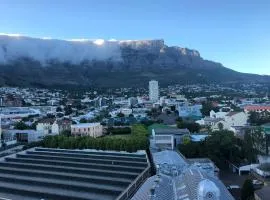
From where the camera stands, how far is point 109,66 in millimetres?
165500

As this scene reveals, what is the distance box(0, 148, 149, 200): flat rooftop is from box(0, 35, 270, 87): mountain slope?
103 meters

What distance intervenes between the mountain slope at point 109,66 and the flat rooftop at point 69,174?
Result: 102683 mm

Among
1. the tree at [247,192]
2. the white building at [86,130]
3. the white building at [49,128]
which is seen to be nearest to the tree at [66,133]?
Answer: the white building at [86,130]

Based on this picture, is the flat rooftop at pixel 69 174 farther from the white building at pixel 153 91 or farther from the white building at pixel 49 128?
the white building at pixel 153 91

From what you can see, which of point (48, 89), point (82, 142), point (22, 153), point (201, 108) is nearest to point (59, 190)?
point (22, 153)

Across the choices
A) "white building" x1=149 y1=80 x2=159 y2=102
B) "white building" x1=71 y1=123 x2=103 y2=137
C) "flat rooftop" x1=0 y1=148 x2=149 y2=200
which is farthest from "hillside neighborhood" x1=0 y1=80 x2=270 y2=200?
"white building" x1=149 y1=80 x2=159 y2=102

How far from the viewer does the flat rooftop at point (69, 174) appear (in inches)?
885

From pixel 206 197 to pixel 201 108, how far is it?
57.5 meters

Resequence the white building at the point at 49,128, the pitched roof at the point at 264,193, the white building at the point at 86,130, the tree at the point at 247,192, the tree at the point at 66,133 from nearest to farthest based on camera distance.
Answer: the pitched roof at the point at 264,193 < the tree at the point at 247,192 < the tree at the point at 66,133 < the white building at the point at 86,130 < the white building at the point at 49,128

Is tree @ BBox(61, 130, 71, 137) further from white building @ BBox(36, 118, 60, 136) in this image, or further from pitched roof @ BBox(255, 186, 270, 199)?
pitched roof @ BBox(255, 186, 270, 199)

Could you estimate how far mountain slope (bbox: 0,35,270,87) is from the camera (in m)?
144

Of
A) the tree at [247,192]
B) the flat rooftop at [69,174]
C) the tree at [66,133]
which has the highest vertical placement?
the tree at [66,133]

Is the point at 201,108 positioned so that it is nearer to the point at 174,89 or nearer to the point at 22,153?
the point at 22,153

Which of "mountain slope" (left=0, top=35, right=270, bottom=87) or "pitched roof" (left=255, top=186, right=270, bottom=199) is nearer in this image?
"pitched roof" (left=255, top=186, right=270, bottom=199)
